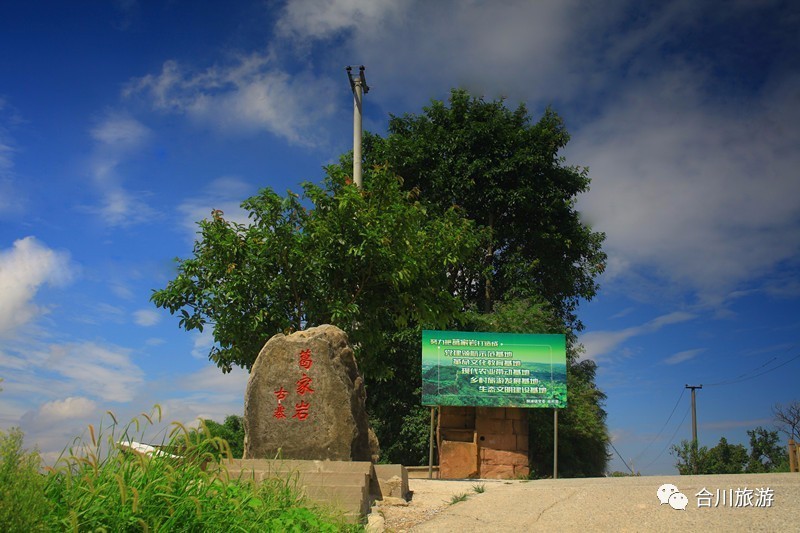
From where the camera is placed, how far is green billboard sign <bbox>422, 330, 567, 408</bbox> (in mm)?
14344

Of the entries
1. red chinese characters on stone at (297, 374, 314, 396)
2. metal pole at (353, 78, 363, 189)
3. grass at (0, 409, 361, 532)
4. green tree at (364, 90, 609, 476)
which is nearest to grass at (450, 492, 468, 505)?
red chinese characters on stone at (297, 374, 314, 396)

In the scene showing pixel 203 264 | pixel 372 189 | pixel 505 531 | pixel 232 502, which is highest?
pixel 372 189

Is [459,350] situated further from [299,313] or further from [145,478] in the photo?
[145,478]

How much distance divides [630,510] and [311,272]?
800cm

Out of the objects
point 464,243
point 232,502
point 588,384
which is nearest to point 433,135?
point 464,243

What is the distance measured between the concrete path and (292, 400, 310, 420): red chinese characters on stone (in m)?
2.10

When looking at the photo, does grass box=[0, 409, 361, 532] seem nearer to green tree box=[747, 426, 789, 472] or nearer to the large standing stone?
the large standing stone

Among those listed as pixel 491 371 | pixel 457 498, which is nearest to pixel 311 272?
pixel 491 371

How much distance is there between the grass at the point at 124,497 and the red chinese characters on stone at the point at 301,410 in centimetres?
317

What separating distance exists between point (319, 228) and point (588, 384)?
10.9 meters

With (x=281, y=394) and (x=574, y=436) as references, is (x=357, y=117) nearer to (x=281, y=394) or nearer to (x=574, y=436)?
(x=281, y=394)

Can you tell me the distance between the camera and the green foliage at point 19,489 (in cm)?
333

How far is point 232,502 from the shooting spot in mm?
4750

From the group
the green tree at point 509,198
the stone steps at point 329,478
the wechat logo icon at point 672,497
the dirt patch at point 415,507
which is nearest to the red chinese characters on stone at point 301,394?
the stone steps at point 329,478
